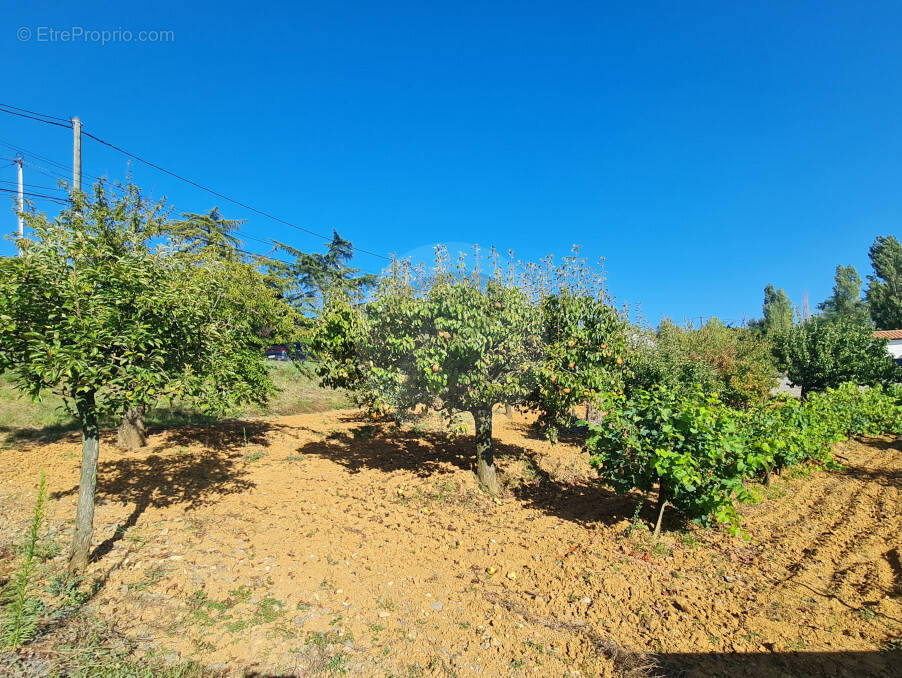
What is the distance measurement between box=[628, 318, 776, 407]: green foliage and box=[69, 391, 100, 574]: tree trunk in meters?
13.4

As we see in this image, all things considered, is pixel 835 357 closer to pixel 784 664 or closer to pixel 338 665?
pixel 784 664

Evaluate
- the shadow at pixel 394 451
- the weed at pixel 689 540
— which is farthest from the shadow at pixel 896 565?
the shadow at pixel 394 451

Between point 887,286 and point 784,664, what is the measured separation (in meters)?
72.8

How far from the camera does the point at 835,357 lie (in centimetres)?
Answer: 2020

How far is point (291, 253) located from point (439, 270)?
3250cm

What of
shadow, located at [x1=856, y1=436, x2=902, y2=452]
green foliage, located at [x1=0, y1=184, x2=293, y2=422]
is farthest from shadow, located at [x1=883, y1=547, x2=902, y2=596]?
shadow, located at [x1=856, y1=436, x2=902, y2=452]

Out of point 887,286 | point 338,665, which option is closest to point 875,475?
point 338,665

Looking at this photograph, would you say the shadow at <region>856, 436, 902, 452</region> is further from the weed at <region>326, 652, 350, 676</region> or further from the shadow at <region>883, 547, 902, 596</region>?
the weed at <region>326, 652, 350, 676</region>

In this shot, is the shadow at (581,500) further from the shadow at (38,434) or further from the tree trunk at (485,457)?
the shadow at (38,434)

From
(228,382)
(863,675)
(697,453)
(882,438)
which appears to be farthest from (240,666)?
(882,438)

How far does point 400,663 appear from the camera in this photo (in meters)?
3.77

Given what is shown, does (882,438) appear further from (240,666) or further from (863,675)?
(240,666)

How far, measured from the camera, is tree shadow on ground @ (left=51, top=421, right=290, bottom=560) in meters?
6.78

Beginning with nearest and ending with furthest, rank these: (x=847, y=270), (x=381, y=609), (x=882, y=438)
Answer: (x=381, y=609) → (x=882, y=438) → (x=847, y=270)
